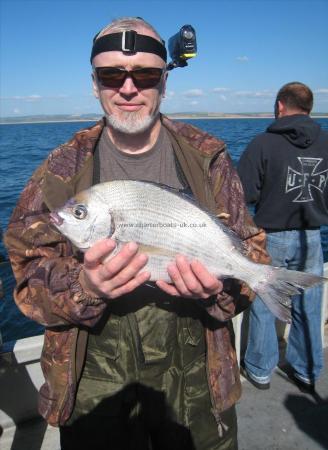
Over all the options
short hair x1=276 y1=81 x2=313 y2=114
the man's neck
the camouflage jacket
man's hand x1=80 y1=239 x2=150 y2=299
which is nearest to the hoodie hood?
short hair x1=276 y1=81 x2=313 y2=114

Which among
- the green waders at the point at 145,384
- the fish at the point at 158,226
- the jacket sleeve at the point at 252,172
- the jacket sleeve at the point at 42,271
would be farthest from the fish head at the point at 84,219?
the jacket sleeve at the point at 252,172

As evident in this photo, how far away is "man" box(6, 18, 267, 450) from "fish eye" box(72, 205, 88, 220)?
12cm

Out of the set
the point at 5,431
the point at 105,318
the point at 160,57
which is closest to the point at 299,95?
the point at 160,57

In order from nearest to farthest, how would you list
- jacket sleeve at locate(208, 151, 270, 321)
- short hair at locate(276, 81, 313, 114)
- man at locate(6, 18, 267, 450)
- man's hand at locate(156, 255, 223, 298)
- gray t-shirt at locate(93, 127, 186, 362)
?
man's hand at locate(156, 255, 223, 298) → man at locate(6, 18, 267, 450) → gray t-shirt at locate(93, 127, 186, 362) → jacket sleeve at locate(208, 151, 270, 321) → short hair at locate(276, 81, 313, 114)

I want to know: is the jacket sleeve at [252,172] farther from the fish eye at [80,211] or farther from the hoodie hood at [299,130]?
the fish eye at [80,211]

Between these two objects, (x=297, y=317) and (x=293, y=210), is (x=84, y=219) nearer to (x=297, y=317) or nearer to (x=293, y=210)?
(x=293, y=210)

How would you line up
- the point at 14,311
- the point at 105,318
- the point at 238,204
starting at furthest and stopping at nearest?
1. the point at 14,311
2. the point at 238,204
3. the point at 105,318

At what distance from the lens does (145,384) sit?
2352mm

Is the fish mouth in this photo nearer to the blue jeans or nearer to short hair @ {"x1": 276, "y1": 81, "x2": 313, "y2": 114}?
the blue jeans

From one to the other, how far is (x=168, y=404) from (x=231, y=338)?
0.60 m

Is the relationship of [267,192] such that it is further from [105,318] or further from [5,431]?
[5,431]

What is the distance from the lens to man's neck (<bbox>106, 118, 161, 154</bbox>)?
248 cm

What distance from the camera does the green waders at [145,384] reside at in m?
2.29

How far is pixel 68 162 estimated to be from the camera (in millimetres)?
2301
